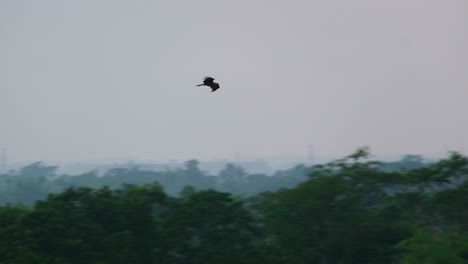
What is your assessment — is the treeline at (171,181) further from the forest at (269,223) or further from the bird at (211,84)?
the bird at (211,84)

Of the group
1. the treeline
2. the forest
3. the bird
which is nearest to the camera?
the bird

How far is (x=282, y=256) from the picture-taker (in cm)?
2633

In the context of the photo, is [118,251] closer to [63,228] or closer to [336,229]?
[63,228]

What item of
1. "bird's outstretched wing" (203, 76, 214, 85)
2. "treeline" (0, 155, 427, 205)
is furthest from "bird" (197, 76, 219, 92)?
"treeline" (0, 155, 427, 205)

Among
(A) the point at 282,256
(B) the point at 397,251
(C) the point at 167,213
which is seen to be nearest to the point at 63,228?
(C) the point at 167,213

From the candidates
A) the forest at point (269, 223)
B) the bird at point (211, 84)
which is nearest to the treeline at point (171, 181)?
the forest at point (269, 223)

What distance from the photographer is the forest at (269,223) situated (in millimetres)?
23062

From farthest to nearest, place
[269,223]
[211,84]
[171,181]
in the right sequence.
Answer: [171,181] < [269,223] < [211,84]

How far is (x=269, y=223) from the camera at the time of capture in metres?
29.0

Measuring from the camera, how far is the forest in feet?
75.7

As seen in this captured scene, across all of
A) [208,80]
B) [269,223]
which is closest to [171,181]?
[269,223]

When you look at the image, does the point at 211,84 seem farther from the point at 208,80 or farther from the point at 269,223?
the point at 269,223

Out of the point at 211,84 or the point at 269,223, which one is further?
the point at 269,223

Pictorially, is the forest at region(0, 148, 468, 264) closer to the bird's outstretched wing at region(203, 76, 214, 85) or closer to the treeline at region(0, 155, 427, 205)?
the bird's outstretched wing at region(203, 76, 214, 85)
